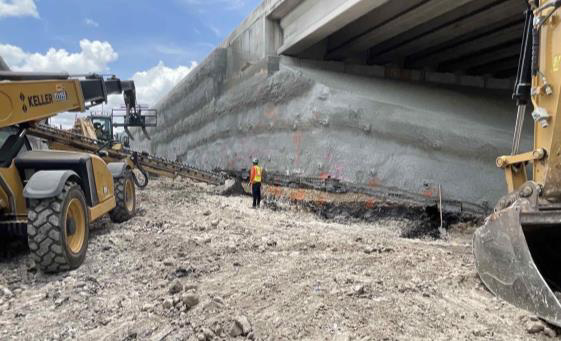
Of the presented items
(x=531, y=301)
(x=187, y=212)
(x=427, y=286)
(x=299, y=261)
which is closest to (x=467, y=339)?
(x=531, y=301)

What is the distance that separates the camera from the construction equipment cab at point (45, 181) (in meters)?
4.34

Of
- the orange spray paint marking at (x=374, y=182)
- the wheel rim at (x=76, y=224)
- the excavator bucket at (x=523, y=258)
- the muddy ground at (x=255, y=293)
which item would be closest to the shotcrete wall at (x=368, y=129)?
the orange spray paint marking at (x=374, y=182)

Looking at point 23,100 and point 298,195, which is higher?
point 23,100

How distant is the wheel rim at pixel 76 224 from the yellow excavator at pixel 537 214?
13.7ft

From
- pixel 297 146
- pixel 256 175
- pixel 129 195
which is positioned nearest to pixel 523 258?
pixel 129 195

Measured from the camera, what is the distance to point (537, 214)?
11.7 ft

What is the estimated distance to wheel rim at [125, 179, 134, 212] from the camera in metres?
7.60

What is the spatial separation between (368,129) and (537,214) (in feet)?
25.4

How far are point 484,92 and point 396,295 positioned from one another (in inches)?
545

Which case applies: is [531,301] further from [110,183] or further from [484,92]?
[484,92]

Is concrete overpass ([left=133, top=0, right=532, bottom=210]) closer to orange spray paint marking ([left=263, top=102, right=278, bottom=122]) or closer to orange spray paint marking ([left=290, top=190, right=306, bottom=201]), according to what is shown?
orange spray paint marking ([left=263, top=102, right=278, bottom=122])

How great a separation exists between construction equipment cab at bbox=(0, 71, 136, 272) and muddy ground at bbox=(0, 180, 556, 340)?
328 mm

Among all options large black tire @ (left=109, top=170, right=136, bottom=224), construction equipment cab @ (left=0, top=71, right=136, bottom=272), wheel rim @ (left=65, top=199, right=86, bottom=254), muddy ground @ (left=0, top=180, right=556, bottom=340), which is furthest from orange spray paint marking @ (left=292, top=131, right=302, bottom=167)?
wheel rim @ (left=65, top=199, right=86, bottom=254)

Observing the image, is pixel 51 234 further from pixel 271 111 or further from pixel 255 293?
pixel 271 111
